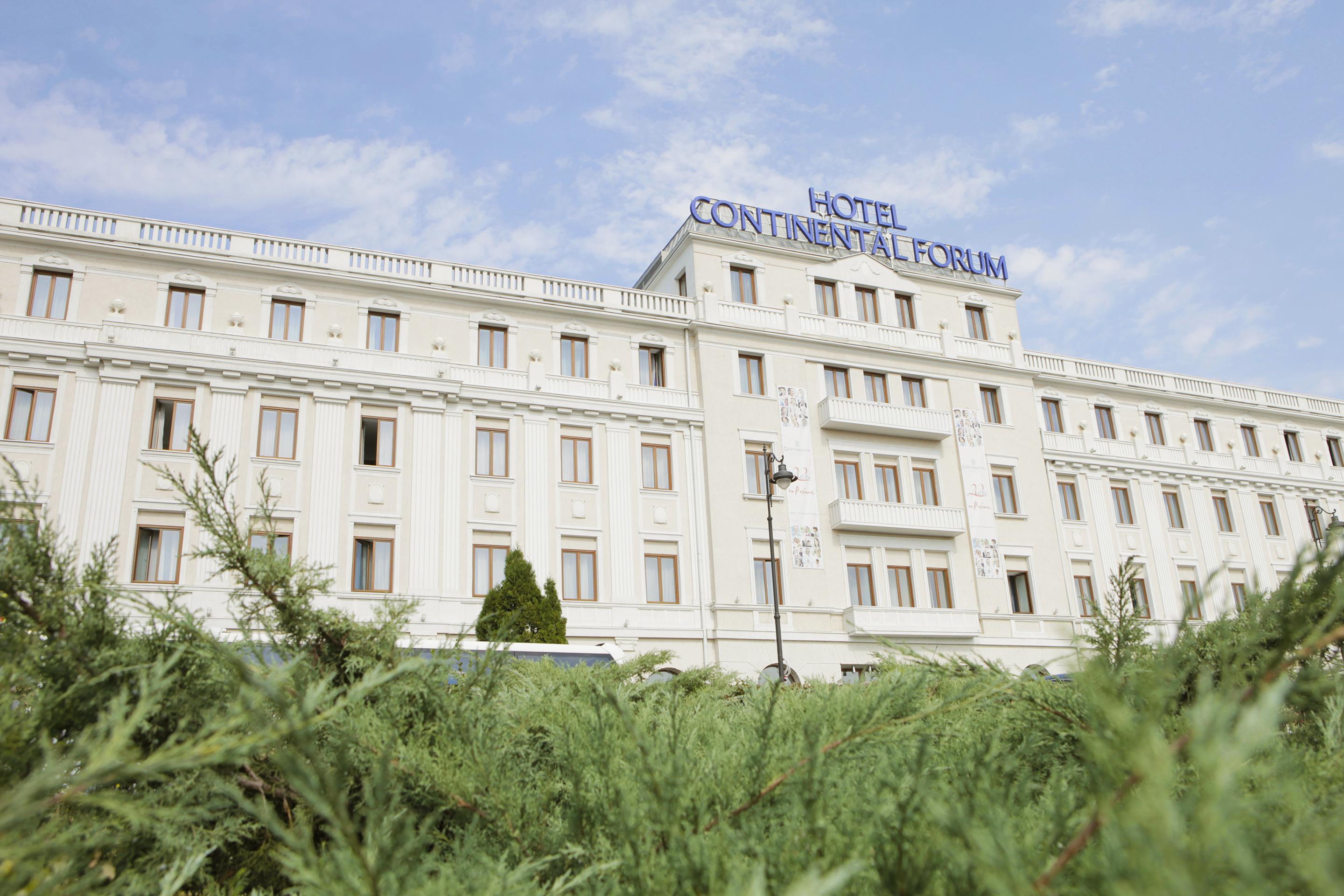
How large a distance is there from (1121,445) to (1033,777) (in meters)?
34.9

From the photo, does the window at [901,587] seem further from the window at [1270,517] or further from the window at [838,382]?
the window at [1270,517]

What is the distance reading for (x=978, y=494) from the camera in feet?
99.2

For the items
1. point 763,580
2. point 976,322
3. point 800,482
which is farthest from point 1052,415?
point 763,580

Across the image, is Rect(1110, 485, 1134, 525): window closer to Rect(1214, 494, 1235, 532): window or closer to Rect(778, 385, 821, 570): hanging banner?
Rect(1214, 494, 1235, 532): window

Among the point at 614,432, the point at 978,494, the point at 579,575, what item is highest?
the point at 614,432

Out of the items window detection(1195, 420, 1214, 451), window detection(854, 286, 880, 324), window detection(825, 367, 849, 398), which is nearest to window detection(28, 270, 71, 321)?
window detection(825, 367, 849, 398)

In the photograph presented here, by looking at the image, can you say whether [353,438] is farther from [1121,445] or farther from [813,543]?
[1121,445]

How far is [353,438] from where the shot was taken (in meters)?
24.2

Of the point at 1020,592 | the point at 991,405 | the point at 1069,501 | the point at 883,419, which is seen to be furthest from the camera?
the point at 1069,501

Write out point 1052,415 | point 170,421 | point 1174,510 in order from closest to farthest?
point 170,421 < point 1052,415 < point 1174,510

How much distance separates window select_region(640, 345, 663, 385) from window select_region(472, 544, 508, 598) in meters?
6.92

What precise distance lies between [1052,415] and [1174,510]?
5.90 meters

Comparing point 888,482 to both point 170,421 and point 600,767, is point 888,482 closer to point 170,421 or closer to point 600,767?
point 170,421

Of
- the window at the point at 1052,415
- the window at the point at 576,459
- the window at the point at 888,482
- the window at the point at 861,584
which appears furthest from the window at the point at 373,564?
the window at the point at 1052,415
